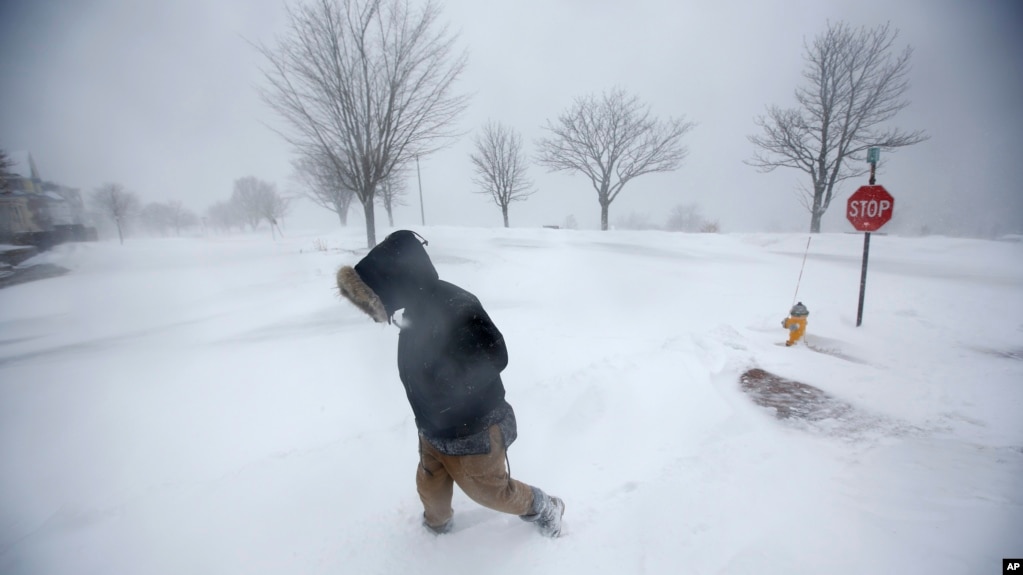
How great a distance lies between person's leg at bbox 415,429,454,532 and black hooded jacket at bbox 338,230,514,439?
0.73ft

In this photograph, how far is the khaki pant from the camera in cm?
190

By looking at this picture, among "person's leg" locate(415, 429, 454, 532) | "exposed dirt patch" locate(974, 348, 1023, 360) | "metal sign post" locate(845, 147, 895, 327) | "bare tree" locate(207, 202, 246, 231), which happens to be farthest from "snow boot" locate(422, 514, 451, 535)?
"bare tree" locate(207, 202, 246, 231)

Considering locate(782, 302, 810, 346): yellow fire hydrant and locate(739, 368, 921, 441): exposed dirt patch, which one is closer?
locate(739, 368, 921, 441): exposed dirt patch

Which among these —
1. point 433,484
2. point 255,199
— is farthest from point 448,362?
point 255,199

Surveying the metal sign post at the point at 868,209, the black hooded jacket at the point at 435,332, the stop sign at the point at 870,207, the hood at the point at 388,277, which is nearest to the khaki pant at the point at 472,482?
the black hooded jacket at the point at 435,332

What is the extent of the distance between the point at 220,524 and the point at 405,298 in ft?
6.10

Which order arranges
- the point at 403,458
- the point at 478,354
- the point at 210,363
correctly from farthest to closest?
the point at 210,363, the point at 403,458, the point at 478,354

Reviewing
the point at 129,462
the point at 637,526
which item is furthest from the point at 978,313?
the point at 129,462

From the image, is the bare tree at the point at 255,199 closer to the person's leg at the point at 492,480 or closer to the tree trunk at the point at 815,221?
the person's leg at the point at 492,480

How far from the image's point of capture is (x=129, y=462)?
253 centimetres

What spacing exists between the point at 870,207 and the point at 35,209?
39.9 feet

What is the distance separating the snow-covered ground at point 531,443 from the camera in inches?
76.7

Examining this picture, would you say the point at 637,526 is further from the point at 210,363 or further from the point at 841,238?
the point at 841,238

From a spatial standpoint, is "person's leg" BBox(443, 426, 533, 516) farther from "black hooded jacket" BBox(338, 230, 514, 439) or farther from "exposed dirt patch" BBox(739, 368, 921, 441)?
"exposed dirt patch" BBox(739, 368, 921, 441)
